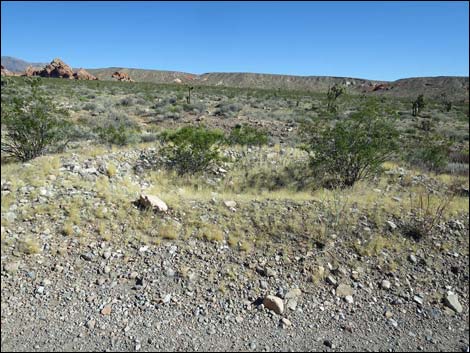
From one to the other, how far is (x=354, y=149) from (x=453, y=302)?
4667 millimetres

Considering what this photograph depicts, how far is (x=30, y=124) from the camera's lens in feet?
26.4

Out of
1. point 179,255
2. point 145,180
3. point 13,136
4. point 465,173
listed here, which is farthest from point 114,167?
point 465,173

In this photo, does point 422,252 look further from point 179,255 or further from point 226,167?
point 226,167

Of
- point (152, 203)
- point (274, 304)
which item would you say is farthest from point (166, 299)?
point (152, 203)

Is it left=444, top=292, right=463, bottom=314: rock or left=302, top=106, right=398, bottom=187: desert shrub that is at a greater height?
left=302, top=106, right=398, bottom=187: desert shrub

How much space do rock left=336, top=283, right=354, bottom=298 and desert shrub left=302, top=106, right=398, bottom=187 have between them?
4.06 meters

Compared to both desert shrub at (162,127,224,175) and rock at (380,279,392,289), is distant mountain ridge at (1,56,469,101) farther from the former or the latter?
rock at (380,279,392,289)

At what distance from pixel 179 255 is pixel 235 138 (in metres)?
7.03

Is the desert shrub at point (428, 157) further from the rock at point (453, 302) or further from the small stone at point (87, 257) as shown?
the small stone at point (87, 257)

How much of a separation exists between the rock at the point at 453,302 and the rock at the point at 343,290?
4.09 feet

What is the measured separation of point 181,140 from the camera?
29.7 ft

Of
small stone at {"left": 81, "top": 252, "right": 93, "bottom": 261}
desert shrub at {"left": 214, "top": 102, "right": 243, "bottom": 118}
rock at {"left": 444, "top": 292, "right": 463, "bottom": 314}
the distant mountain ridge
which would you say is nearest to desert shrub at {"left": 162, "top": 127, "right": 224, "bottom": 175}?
small stone at {"left": 81, "top": 252, "right": 93, "bottom": 261}

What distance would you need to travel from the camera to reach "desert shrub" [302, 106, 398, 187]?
27.9 feet

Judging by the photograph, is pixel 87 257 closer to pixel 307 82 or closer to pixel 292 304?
pixel 292 304
